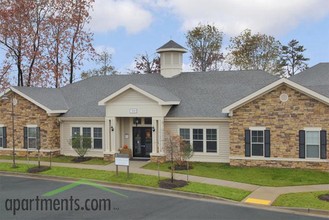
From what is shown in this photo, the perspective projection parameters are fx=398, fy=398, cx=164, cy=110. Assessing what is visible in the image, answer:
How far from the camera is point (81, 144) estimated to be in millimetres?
26469

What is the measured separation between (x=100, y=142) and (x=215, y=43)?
3312 cm

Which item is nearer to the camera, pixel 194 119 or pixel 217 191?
pixel 217 191

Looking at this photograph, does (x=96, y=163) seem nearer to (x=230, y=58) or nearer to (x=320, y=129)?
(x=320, y=129)

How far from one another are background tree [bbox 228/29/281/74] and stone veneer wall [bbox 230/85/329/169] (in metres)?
31.3

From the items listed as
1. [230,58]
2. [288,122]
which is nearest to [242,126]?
[288,122]

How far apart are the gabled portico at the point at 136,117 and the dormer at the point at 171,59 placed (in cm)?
414

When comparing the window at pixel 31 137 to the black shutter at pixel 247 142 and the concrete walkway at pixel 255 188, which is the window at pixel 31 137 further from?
the black shutter at pixel 247 142

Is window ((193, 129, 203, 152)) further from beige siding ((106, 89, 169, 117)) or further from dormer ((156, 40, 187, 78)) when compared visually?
dormer ((156, 40, 187, 78))

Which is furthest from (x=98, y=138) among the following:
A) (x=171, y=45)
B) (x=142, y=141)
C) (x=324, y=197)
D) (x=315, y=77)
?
(x=315, y=77)

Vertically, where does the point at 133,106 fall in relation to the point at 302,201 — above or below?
above

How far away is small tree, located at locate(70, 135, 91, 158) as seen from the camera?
2642 centimetres

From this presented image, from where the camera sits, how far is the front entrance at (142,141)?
27.0 meters

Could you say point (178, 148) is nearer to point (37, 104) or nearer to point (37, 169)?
point (37, 169)

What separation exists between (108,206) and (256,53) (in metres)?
42.8
